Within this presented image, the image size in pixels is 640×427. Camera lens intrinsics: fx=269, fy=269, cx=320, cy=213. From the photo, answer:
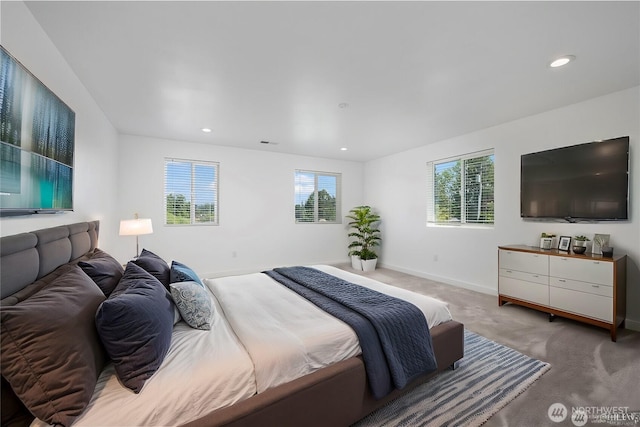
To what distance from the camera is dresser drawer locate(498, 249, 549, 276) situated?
3.11 m

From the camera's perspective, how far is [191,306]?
5.68 ft

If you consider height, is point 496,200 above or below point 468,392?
above

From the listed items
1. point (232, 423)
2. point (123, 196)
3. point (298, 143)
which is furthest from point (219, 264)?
point (232, 423)

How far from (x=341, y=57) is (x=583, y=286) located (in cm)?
335

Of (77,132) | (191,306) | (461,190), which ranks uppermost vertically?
(77,132)

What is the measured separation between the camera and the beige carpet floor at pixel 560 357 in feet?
5.82

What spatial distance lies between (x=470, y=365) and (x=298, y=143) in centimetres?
411

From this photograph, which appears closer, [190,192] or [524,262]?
[524,262]

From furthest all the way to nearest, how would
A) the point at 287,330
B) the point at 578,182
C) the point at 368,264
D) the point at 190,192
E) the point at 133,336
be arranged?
the point at 368,264 → the point at 190,192 → the point at 578,182 → the point at 287,330 → the point at 133,336

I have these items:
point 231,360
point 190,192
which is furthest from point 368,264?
point 231,360

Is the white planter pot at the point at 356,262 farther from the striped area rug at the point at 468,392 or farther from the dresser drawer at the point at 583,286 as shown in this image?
the striped area rug at the point at 468,392

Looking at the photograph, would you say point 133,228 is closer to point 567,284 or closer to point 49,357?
point 49,357

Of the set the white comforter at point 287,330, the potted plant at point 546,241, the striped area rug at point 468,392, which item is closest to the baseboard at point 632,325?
the potted plant at point 546,241

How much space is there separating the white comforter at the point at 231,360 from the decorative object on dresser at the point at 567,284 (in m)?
1.82
